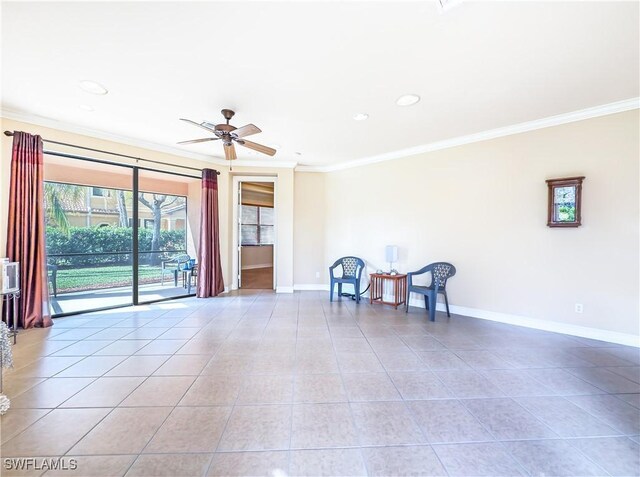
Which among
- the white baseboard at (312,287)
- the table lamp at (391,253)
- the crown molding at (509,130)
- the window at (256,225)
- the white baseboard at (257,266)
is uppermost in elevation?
the crown molding at (509,130)

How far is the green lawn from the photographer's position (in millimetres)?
4516

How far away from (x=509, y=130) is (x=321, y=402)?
439cm

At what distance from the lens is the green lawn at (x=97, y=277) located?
452 cm

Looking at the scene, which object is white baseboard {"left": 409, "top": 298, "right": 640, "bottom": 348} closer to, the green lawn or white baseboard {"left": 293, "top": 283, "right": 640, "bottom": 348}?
white baseboard {"left": 293, "top": 283, "right": 640, "bottom": 348}

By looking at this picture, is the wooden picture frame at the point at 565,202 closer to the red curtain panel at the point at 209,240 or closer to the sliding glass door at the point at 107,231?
the red curtain panel at the point at 209,240

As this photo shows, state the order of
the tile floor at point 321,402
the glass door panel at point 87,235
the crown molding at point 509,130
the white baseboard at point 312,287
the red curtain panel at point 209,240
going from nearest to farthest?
the tile floor at point 321,402
the crown molding at point 509,130
the glass door panel at point 87,235
the red curtain panel at point 209,240
the white baseboard at point 312,287

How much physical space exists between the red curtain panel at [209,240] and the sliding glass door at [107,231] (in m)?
0.38

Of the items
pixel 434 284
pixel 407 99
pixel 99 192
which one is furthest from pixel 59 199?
pixel 434 284

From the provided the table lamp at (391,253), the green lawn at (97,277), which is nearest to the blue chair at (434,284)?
the table lamp at (391,253)

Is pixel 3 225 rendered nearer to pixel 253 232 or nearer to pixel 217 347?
pixel 217 347

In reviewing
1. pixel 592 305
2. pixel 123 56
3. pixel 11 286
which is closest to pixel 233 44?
pixel 123 56

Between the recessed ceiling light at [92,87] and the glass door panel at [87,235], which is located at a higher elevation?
the recessed ceiling light at [92,87]

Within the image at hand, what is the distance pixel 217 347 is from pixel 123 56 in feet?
9.94

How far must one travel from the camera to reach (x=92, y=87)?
279 cm
